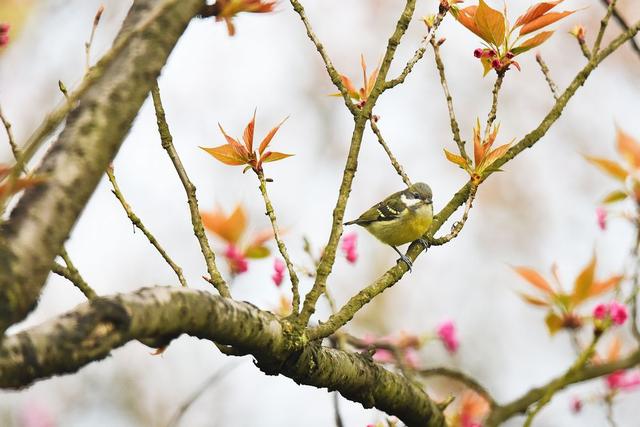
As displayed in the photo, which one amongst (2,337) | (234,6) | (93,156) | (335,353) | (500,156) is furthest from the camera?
(500,156)

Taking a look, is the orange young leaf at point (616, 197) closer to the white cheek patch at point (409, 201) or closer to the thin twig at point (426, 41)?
the thin twig at point (426, 41)

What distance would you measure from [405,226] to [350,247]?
3.10ft

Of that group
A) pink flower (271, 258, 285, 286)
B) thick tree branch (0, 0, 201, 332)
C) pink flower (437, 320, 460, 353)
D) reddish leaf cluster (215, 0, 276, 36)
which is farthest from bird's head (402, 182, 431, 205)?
thick tree branch (0, 0, 201, 332)

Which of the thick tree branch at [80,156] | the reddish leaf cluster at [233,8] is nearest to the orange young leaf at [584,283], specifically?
the reddish leaf cluster at [233,8]

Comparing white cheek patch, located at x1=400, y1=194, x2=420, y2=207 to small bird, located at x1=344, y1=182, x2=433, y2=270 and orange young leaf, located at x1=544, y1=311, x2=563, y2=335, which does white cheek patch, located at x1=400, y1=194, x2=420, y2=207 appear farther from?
orange young leaf, located at x1=544, y1=311, x2=563, y2=335

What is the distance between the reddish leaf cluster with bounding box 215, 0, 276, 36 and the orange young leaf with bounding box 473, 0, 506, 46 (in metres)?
0.65

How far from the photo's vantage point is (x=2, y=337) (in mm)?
1021

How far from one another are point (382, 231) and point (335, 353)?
3.15 meters

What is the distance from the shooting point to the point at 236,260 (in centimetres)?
316

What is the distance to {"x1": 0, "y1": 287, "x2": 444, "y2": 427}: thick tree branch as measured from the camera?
104 cm

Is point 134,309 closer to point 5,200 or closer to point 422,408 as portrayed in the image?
point 5,200

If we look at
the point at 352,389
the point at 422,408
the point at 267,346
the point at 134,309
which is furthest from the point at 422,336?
the point at 134,309

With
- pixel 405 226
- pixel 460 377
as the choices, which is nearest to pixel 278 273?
pixel 460 377

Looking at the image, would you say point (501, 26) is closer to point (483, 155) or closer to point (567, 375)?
point (483, 155)
